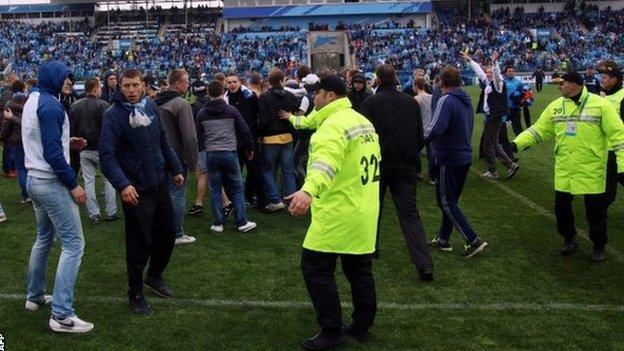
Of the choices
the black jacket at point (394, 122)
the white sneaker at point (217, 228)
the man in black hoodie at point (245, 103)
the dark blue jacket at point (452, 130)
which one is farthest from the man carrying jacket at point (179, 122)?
the dark blue jacket at point (452, 130)

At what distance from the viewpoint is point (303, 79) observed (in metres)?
10.2

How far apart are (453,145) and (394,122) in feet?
2.83

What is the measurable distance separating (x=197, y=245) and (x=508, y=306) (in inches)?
139

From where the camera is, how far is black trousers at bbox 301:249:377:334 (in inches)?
175

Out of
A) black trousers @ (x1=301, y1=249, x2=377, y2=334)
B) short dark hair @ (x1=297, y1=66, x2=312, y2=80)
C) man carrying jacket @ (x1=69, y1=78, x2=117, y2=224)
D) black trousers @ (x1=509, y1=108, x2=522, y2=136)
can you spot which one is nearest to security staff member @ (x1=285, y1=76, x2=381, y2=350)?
black trousers @ (x1=301, y1=249, x2=377, y2=334)

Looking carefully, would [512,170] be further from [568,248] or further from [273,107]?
[273,107]

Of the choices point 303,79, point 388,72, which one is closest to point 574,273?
point 388,72

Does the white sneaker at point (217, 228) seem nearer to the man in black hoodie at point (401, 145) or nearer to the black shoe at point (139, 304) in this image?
the man in black hoodie at point (401, 145)

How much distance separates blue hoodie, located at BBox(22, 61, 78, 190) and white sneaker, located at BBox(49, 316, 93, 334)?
97cm

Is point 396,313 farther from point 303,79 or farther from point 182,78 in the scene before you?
point 303,79

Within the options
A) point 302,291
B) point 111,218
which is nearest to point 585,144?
point 302,291

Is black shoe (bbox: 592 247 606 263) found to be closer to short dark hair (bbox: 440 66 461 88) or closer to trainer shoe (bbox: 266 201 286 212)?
short dark hair (bbox: 440 66 461 88)

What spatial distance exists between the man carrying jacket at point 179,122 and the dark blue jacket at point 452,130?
2549 mm

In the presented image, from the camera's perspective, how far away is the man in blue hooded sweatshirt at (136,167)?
508cm
